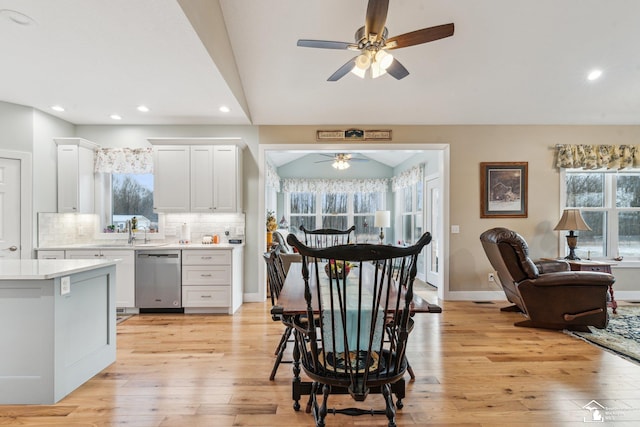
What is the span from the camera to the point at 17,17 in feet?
7.79

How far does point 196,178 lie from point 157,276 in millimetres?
1341

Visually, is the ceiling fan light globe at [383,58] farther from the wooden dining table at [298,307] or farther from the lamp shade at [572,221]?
the lamp shade at [572,221]

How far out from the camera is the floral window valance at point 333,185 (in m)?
8.47

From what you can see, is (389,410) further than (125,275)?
No

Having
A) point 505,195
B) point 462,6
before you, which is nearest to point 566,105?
point 505,195

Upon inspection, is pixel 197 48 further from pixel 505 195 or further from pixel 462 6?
pixel 505 195

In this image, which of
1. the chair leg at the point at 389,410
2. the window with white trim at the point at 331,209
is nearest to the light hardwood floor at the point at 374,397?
the chair leg at the point at 389,410

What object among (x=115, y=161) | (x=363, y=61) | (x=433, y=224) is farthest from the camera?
(x=433, y=224)

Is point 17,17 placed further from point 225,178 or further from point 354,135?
point 354,135

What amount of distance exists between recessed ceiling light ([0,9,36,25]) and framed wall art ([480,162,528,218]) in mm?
5198

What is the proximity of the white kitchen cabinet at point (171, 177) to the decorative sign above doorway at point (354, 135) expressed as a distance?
75.4 inches

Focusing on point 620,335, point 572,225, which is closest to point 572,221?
point 572,225

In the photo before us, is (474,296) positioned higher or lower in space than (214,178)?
lower

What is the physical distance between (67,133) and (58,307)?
3440mm
